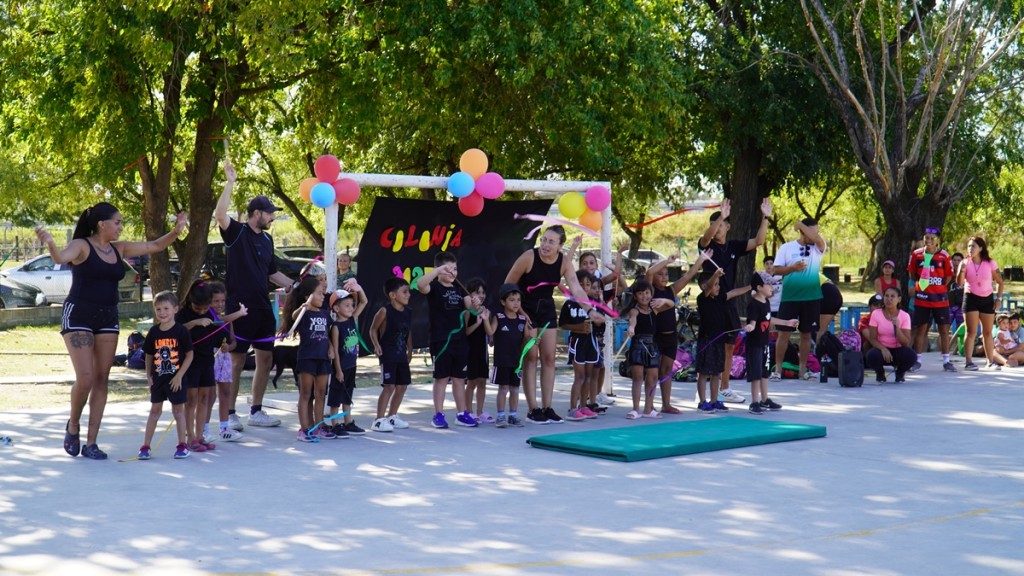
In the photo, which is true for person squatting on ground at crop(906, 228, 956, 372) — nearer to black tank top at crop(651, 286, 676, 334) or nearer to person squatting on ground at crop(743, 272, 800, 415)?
person squatting on ground at crop(743, 272, 800, 415)

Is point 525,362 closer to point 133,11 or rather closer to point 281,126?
point 133,11

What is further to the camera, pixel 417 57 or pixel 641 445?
pixel 417 57

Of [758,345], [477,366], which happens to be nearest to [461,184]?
[477,366]

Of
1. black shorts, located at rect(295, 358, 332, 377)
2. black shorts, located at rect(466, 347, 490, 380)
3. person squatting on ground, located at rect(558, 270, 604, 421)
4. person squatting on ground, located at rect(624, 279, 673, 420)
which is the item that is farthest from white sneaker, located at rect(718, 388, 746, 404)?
black shorts, located at rect(295, 358, 332, 377)

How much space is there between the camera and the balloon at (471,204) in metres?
11.6

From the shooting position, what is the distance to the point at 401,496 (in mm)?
7203

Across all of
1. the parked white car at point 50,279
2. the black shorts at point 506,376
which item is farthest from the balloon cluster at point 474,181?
the parked white car at point 50,279

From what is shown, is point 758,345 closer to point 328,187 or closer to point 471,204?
point 471,204

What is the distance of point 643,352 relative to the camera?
10.5 meters

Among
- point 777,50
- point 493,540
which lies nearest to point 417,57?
point 777,50

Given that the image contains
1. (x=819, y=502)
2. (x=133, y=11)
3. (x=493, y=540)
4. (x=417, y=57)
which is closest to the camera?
(x=493, y=540)

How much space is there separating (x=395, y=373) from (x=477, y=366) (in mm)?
819

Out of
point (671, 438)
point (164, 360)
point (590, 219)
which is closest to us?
point (164, 360)

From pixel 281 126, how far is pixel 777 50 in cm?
885
